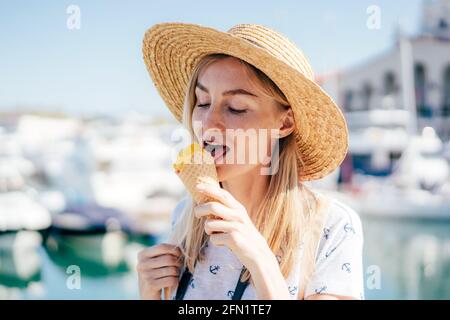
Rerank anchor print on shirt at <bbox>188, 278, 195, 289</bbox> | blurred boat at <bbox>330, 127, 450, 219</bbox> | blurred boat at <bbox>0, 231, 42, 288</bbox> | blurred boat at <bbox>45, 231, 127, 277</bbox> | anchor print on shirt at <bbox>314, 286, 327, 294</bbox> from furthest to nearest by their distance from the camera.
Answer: blurred boat at <bbox>330, 127, 450, 219</bbox> → blurred boat at <bbox>45, 231, 127, 277</bbox> → blurred boat at <bbox>0, 231, 42, 288</bbox> → anchor print on shirt at <bbox>188, 278, 195, 289</bbox> → anchor print on shirt at <bbox>314, 286, 327, 294</bbox>

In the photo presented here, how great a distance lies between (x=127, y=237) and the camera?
344 inches

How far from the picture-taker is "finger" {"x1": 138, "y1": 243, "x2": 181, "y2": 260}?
3.89 feet

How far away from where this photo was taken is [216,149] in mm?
1163

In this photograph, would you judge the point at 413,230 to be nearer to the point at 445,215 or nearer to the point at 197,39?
the point at 445,215

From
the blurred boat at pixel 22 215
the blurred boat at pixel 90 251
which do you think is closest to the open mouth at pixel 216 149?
the blurred boat at pixel 90 251

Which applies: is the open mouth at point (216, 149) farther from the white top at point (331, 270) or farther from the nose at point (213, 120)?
the white top at point (331, 270)

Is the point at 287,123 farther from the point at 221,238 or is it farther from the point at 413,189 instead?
the point at 413,189

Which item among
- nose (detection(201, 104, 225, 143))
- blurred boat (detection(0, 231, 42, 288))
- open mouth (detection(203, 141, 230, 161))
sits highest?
nose (detection(201, 104, 225, 143))

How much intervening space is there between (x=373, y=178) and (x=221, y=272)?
12.9 meters

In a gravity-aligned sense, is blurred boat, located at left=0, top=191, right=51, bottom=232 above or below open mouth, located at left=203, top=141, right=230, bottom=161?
below

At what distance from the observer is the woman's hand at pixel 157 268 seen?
1190 mm

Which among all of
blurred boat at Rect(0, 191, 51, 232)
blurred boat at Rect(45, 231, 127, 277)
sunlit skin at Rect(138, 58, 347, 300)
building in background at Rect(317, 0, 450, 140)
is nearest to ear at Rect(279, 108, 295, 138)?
sunlit skin at Rect(138, 58, 347, 300)

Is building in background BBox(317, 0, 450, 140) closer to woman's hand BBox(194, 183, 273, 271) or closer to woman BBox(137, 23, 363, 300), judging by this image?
woman BBox(137, 23, 363, 300)

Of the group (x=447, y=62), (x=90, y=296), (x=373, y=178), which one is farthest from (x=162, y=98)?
(x=447, y=62)
